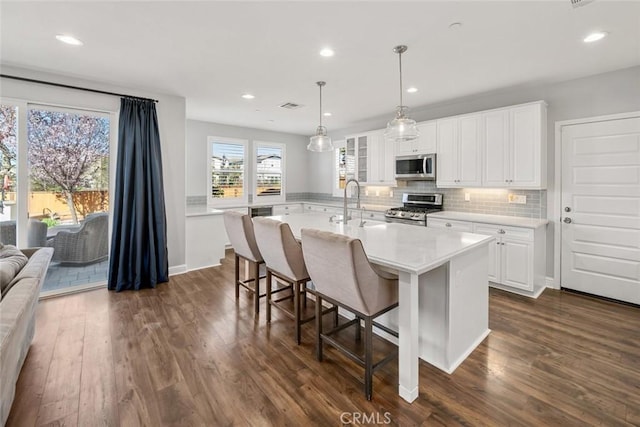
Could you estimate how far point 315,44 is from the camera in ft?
8.82

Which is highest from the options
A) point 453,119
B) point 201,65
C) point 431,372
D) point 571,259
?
point 201,65

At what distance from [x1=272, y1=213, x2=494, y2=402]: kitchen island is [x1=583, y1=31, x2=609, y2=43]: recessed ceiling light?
198 centimetres

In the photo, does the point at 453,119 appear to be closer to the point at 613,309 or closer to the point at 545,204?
the point at 545,204

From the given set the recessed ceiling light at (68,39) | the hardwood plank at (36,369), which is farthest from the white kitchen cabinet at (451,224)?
the recessed ceiling light at (68,39)

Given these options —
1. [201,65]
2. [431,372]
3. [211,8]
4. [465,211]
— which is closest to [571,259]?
[465,211]

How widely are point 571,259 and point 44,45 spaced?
606 cm

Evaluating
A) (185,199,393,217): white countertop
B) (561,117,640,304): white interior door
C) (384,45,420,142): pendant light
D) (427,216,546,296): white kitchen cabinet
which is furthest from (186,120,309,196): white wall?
(561,117,640,304): white interior door

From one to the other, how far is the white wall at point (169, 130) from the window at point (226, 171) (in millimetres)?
1747

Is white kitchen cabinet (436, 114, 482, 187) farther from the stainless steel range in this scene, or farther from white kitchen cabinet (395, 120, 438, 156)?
the stainless steel range

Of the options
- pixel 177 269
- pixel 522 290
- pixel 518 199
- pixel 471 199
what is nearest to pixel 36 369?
pixel 177 269

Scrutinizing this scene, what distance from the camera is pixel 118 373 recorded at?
2166 millimetres

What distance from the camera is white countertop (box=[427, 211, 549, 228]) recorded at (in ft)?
11.7

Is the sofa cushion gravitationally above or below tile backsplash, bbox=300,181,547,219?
below

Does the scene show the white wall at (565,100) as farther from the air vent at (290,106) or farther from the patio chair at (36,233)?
the patio chair at (36,233)
